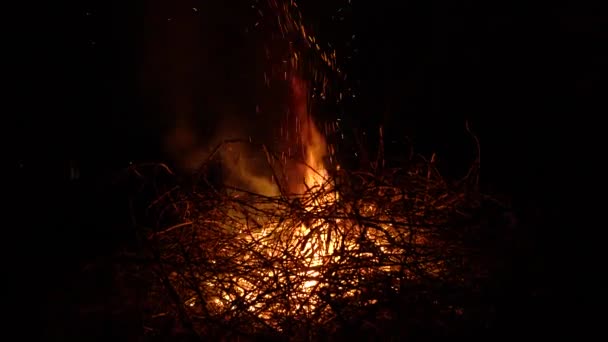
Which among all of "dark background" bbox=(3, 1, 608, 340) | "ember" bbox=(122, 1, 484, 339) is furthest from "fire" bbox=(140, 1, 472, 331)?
"dark background" bbox=(3, 1, 608, 340)

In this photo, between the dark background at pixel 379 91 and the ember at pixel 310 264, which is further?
the dark background at pixel 379 91

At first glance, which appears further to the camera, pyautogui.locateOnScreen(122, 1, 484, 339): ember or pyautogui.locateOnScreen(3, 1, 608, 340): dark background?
pyautogui.locateOnScreen(3, 1, 608, 340): dark background

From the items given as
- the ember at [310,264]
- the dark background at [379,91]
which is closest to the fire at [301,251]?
the ember at [310,264]

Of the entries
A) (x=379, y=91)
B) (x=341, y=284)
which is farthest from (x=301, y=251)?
(x=379, y=91)

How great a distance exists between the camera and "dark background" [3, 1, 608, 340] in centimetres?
178

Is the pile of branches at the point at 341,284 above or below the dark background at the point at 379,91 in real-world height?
below

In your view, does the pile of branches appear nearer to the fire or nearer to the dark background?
the fire

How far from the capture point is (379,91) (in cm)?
228

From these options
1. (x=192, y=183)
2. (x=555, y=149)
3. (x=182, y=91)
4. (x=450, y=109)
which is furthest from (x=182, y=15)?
(x=555, y=149)

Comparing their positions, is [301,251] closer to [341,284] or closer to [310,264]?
[310,264]

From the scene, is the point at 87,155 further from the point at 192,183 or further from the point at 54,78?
the point at 192,183

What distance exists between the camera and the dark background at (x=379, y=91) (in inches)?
70.1

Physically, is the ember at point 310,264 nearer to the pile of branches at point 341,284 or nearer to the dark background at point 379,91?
the pile of branches at point 341,284

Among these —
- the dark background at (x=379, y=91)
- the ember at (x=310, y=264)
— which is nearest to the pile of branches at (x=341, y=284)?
the ember at (x=310, y=264)
